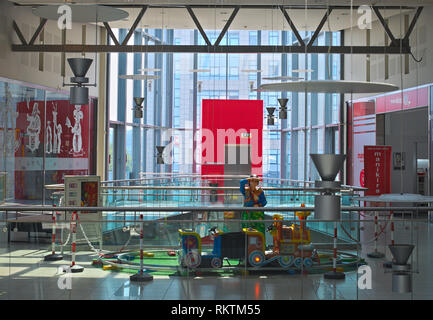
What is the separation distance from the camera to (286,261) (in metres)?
7.21

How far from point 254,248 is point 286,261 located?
65cm

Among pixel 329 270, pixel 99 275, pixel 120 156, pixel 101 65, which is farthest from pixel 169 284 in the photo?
pixel 120 156

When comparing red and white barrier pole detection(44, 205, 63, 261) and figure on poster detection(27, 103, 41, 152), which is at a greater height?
figure on poster detection(27, 103, 41, 152)

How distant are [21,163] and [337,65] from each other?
1316cm

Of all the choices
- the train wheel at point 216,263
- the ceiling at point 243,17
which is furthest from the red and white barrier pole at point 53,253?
the ceiling at point 243,17

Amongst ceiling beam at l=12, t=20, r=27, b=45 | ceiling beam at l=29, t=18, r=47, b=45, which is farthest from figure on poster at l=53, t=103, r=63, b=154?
ceiling beam at l=12, t=20, r=27, b=45

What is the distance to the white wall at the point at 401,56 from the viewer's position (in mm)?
16828

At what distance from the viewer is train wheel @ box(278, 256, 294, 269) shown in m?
7.14

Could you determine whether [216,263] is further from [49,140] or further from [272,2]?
[49,140]

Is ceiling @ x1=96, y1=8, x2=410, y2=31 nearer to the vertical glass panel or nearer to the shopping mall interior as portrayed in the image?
the shopping mall interior

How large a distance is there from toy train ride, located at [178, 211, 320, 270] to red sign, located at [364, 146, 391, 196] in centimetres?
846
